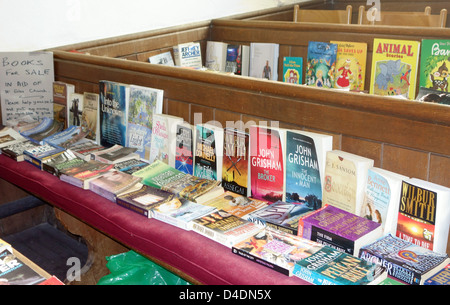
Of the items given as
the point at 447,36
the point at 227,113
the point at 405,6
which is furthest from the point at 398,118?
the point at 405,6

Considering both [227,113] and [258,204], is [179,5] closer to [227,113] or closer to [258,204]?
[227,113]

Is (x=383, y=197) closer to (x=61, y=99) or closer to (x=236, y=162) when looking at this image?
(x=236, y=162)

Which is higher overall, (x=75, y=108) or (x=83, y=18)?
(x=83, y=18)

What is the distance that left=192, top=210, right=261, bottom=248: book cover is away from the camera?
5.54 feet

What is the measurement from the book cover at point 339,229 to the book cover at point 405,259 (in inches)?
1.2

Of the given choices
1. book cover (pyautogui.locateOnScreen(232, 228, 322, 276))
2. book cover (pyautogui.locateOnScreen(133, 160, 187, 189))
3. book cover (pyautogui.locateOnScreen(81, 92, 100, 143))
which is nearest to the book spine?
book cover (pyautogui.locateOnScreen(232, 228, 322, 276))

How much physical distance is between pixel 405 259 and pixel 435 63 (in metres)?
1.61

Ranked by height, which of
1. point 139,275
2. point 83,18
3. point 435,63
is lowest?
point 139,275

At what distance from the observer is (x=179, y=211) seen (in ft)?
6.27

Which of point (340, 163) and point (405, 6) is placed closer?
point (340, 163)

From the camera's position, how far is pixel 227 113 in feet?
7.20

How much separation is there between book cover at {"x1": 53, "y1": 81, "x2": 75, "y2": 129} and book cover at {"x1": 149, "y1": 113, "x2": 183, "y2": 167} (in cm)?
84

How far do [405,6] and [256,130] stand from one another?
12.6ft

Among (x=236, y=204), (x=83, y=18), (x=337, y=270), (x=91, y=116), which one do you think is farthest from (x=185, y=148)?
(x=83, y=18)
